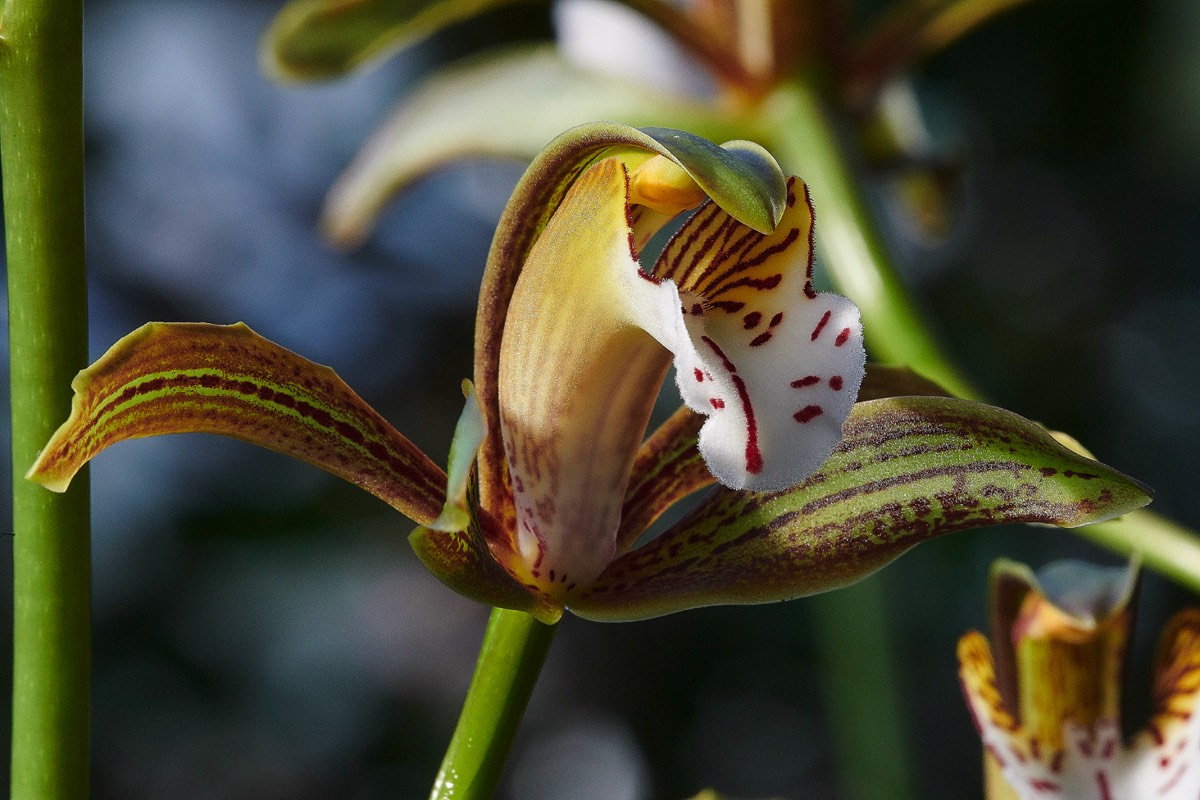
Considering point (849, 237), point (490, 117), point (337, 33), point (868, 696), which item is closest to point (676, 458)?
point (849, 237)

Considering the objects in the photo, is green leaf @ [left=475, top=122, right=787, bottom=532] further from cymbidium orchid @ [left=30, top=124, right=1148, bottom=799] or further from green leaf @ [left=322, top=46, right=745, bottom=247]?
green leaf @ [left=322, top=46, right=745, bottom=247]

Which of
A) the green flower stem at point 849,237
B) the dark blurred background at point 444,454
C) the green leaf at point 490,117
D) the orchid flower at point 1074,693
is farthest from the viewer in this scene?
the dark blurred background at point 444,454

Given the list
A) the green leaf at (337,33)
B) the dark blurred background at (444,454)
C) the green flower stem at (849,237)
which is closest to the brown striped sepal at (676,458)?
the green flower stem at (849,237)

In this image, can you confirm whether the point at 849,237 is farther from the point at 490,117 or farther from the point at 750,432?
the point at 750,432

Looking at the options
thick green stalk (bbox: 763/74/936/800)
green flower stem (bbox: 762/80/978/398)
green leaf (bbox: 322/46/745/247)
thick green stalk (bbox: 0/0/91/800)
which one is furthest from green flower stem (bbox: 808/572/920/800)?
thick green stalk (bbox: 0/0/91/800)

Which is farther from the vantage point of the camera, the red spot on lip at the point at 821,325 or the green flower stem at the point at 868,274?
the green flower stem at the point at 868,274

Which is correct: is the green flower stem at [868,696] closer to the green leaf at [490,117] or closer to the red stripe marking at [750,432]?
Answer: the green leaf at [490,117]
